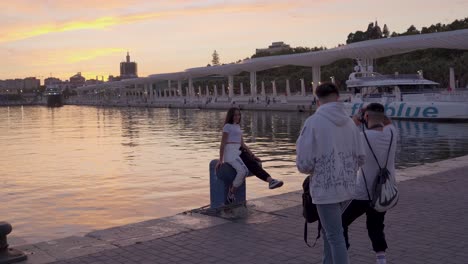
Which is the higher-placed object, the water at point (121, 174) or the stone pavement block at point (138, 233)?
the stone pavement block at point (138, 233)

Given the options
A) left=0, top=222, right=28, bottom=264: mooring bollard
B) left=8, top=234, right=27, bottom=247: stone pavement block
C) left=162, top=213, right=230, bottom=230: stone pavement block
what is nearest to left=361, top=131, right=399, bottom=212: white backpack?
left=162, top=213, right=230, bottom=230: stone pavement block

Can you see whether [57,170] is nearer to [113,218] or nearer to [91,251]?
[113,218]

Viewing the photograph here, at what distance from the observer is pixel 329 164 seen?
4.43 metres

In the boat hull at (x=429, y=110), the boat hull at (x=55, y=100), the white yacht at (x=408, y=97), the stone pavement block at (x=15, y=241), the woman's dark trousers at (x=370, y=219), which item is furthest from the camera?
the boat hull at (x=55, y=100)

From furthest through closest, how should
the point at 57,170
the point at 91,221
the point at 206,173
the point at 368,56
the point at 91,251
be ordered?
the point at 368,56, the point at 57,170, the point at 206,173, the point at 91,221, the point at 91,251

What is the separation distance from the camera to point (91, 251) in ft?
20.2

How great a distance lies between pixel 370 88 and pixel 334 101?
42.7 meters

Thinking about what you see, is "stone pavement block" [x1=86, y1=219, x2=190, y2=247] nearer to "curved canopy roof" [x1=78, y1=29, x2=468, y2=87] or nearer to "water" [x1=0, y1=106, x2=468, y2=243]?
"water" [x1=0, y1=106, x2=468, y2=243]

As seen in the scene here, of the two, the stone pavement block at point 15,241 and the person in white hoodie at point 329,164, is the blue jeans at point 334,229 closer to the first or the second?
the person in white hoodie at point 329,164

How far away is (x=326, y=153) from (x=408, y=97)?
38.3m

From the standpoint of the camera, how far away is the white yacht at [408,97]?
117 feet

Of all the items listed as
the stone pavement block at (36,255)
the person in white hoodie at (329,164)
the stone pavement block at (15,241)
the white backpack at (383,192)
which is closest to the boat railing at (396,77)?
the stone pavement block at (15,241)

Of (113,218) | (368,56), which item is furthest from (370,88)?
(113,218)

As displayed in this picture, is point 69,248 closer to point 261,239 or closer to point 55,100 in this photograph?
point 261,239
